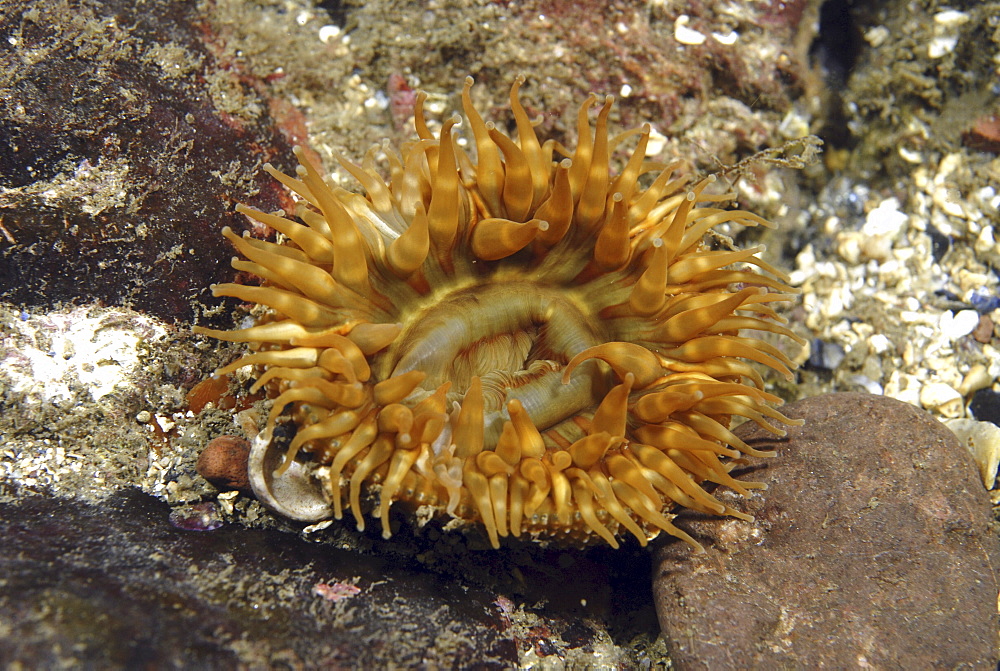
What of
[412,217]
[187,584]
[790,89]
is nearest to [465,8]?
[412,217]

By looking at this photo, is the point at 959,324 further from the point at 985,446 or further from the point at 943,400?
the point at 985,446

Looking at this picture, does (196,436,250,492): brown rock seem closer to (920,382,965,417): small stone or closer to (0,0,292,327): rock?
(0,0,292,327): rock

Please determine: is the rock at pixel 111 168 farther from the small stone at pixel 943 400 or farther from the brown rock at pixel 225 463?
the small stone at pixel 943 400

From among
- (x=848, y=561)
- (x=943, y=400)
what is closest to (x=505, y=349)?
(x=848, y=561)

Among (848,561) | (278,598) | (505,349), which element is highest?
(505,349)

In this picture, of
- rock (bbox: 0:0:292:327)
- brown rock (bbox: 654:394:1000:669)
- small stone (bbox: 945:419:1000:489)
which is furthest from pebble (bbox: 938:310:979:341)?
rock (bbox: 0:0:292:327)

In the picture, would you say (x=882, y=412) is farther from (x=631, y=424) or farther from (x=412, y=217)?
(x=412, y=217)
